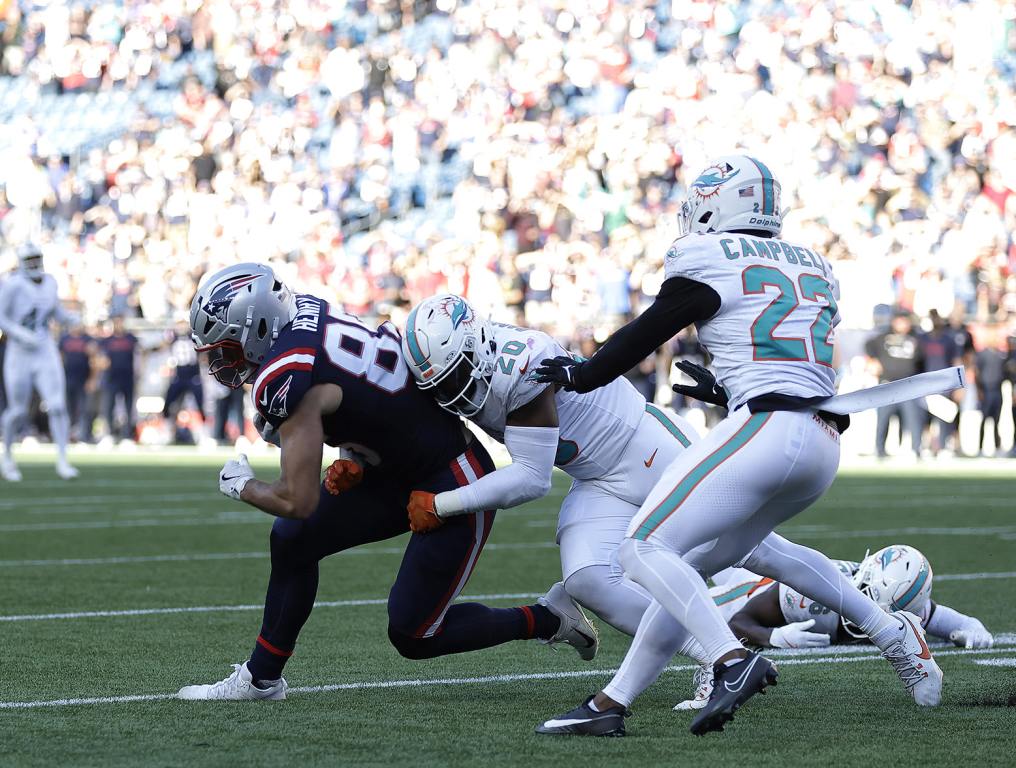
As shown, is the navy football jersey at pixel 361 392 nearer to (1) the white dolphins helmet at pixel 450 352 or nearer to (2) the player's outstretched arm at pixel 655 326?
(1) the white dolphins helmet at pixel 450 352

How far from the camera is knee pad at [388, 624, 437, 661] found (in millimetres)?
4938

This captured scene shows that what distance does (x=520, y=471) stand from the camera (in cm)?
471

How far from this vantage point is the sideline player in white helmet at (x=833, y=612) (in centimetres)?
597

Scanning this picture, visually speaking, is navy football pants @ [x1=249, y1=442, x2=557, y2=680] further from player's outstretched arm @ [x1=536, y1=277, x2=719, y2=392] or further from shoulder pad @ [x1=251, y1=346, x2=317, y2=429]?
player's outstretched arm @ [x1=536, y1=277, x2=719, y2=392]

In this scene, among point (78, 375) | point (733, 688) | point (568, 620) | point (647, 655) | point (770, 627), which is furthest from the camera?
point (78, 375)

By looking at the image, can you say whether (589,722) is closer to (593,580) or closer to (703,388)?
(593,580)

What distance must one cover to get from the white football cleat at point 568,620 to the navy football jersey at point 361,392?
2.05 ft

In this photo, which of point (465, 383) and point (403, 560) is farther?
point (403, 560)

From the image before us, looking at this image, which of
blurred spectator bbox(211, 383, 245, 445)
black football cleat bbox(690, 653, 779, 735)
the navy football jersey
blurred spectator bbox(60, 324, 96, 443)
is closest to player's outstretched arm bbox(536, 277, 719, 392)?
the navy football jersey

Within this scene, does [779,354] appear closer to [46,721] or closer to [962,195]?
[46,721]

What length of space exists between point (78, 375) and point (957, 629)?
17.2 metres

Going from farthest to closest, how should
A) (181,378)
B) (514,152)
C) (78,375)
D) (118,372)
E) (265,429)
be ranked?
1. (514,152)
2. (78,375)
3. (118,372)
4. (181,378)
5. (265,429)

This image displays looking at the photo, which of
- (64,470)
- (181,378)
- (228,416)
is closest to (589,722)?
(64,470)

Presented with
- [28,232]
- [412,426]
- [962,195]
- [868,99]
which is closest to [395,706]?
[412,426]
